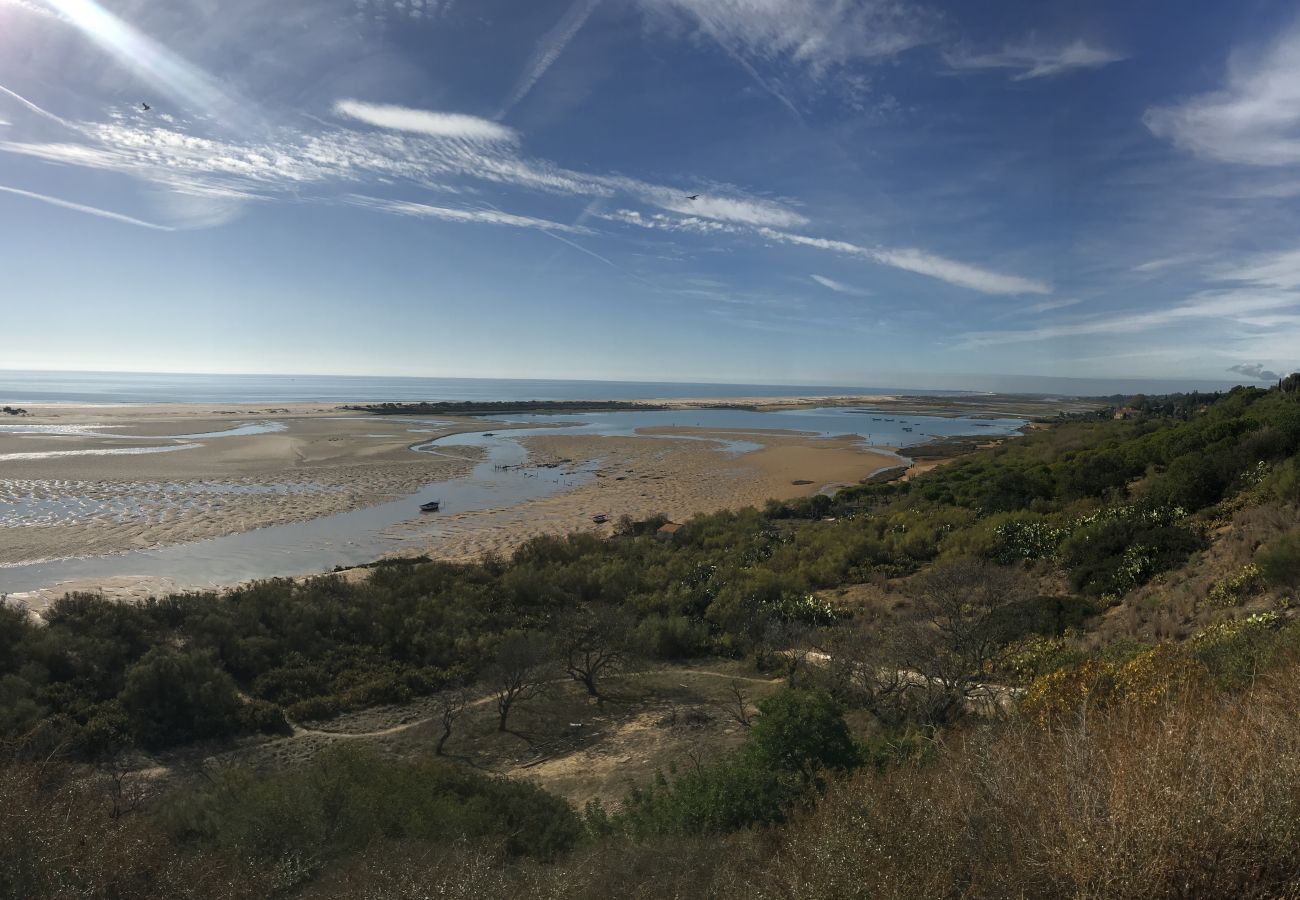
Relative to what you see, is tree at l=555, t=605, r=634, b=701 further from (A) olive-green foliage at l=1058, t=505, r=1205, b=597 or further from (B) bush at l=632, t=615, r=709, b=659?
(A) olive-green foliage at l=1058, t=505, r=1205, b=597

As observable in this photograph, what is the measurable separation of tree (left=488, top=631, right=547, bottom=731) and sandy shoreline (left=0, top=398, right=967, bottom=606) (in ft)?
32.7

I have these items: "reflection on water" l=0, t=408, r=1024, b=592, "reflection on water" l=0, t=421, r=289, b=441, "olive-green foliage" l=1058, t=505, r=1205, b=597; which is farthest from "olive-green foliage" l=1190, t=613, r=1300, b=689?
"reflection on water" l=0, t=421, r=289, b=441

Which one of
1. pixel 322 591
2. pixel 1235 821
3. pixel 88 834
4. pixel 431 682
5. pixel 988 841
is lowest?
pixel 431 682

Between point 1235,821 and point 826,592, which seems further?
point 826,592

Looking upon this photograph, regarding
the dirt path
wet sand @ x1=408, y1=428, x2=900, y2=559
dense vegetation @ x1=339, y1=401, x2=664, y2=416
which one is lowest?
the dirt path

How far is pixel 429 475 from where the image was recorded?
34.2m

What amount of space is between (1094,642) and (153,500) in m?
31.7

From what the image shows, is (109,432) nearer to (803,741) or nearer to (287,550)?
(287,550)

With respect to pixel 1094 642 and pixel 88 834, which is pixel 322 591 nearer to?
pixel 88 834

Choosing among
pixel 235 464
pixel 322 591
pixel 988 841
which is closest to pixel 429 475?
pixel 235 464

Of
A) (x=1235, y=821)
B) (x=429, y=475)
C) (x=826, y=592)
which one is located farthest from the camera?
(x=429, y=475)

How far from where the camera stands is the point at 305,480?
3147cm

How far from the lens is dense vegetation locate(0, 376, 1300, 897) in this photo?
3.42m

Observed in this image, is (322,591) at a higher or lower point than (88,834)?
lower
